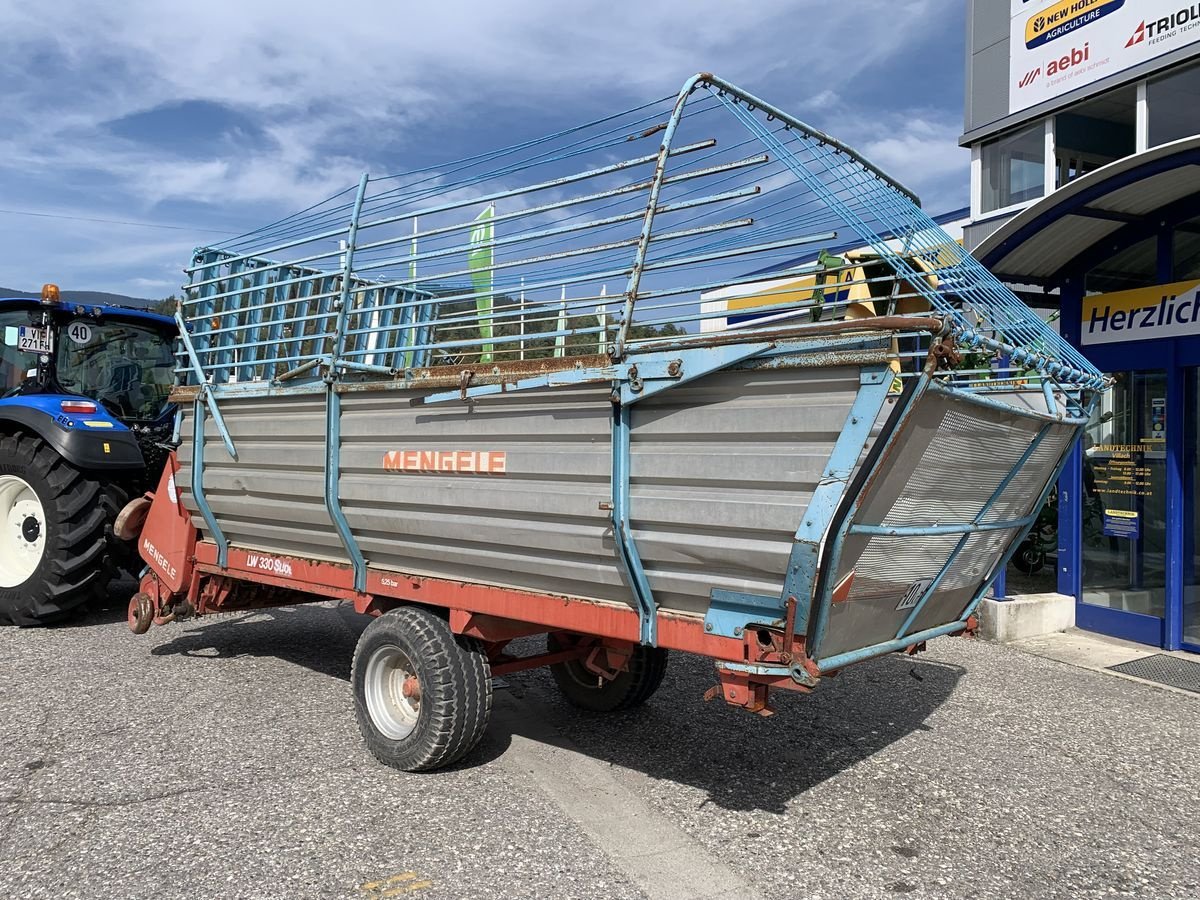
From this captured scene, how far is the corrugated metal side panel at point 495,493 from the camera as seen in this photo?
3.69 meters

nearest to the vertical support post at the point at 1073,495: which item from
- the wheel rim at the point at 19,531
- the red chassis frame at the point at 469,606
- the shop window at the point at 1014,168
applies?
the red chassis frame at the point at 469,606

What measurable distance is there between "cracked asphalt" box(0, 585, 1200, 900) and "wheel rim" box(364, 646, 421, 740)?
21cm

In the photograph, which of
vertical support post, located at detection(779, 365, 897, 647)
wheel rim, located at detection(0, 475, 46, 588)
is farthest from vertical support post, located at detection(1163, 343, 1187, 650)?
wheel rim, located at detection(0, 475, 46, 588)

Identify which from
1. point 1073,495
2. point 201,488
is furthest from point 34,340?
point 1073,495

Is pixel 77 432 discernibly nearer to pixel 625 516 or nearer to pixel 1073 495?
pixel 625 516

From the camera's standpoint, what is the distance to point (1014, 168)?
1498 cm

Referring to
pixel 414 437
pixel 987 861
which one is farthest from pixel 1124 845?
pixel 414 437

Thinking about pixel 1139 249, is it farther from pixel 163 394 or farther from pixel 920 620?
pixel 163 394

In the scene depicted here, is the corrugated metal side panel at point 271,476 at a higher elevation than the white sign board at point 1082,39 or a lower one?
lower

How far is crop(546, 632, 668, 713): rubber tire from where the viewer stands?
5062 millimetres

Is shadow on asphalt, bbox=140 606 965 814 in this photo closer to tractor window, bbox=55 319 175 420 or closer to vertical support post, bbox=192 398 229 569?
vertical support post, bbox=192 398 229 569

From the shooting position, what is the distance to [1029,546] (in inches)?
390

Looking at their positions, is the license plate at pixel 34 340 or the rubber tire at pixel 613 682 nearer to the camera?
the rubber tire at pixel 613 682

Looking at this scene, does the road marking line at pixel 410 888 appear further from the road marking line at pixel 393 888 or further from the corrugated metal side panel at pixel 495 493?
the corrugated metal side panel at pixel 495 493
